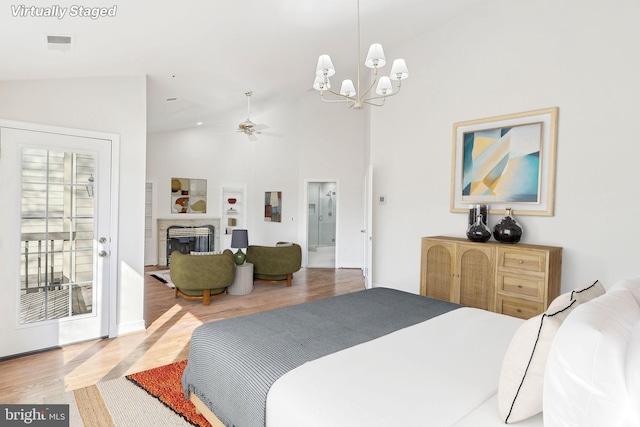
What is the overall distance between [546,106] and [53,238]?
4665mm

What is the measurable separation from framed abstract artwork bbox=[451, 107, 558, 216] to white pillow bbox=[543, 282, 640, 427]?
102 inches

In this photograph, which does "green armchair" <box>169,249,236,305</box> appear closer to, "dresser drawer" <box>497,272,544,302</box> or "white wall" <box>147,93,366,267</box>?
"white wall" <box>147,93,366,267</box>

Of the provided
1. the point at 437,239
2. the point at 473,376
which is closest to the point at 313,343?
the point at 473,376

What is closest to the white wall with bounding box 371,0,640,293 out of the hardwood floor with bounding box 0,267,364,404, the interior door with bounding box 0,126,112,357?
the hardwood floor with bounding box 0,267,364,404

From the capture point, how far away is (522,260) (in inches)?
122

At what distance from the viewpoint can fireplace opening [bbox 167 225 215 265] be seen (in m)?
8.04

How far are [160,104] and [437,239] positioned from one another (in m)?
4.34

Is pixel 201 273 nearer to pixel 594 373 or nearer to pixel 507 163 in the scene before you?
pixel 507 163

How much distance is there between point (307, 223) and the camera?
777 cm

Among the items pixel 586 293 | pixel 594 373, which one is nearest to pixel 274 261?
pixel 586 293

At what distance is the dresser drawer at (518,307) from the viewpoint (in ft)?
9.91

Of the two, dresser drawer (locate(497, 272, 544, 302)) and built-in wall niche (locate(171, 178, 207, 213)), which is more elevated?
built-in wall niche (locate(171, 178, 207, 213))

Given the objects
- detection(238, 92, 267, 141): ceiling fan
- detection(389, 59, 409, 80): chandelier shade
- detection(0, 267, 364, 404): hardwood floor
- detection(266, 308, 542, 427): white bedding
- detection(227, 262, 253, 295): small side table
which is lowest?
detection(0, 267, 364, 404): hardwood floor

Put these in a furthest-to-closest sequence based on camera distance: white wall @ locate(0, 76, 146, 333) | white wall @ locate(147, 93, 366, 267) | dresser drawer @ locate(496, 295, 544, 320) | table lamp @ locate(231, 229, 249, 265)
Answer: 1. white wall @ locate(147, 93, 366, 267)
2. table lamp @ locate(231, 229, 249, 265)
3. white wall @ locate(0, 76, 146, 333)
4. dresser drawer @ locate(496, 295, 544, 320)
